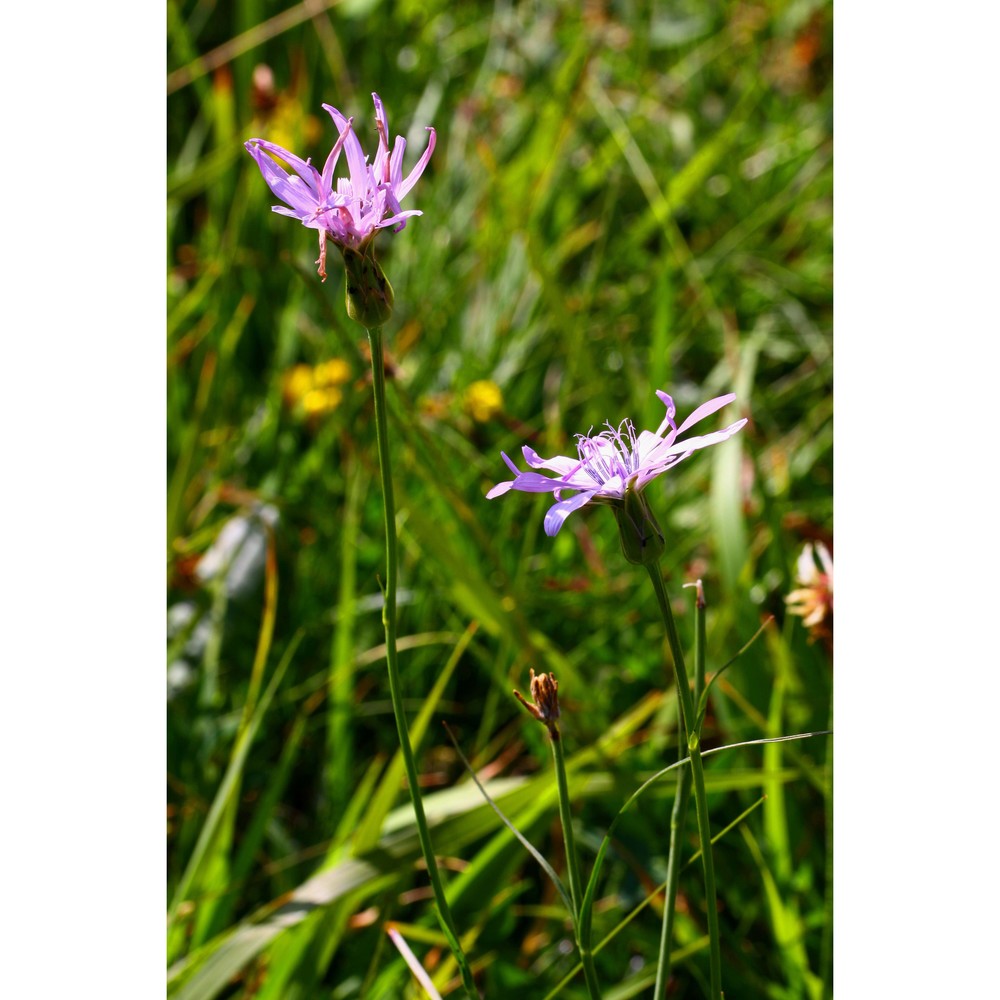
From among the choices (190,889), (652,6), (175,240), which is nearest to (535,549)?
(190,889)

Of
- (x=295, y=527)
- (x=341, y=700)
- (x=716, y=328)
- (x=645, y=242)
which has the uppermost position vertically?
(x=645, y=242)

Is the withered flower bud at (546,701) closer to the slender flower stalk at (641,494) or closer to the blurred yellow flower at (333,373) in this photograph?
the slender flower stalk at (641,494)

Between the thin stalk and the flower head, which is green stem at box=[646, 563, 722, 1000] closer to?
Result: the thin stalk

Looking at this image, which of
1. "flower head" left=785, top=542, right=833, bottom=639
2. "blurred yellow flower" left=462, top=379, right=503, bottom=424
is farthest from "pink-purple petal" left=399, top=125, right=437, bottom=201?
"blurred yellow flower" left=462, top=379, right=503, bottom=424

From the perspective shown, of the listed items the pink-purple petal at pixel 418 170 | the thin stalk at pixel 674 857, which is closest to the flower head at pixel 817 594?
the thin stalk at pixel 674 857

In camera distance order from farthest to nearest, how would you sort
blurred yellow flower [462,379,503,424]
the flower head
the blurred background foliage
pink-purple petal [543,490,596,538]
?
1. blurred yellow flower [462,379,503,424]
2. the blurred background foliage
3. the flower head
4. pink-purple petal [543,490,596,538]

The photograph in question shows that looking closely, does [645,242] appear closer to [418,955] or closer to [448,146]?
[448,146]

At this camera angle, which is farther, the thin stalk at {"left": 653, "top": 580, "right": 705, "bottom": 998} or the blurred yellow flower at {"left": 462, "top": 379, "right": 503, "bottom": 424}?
the blurred yellow flower at {"left": 462, "top": 379, "right": 503, "bottom": 424}
